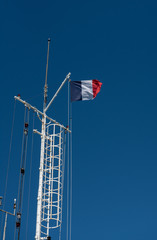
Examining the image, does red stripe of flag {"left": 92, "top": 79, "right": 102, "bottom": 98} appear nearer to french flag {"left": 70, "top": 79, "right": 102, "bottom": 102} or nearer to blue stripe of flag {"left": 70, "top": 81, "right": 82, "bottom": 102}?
french flag {"left": 70, "top": 79, "right": 102, "bottom": 102}

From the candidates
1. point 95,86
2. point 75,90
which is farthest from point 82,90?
point 95,86

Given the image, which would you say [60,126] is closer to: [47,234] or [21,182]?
[21,182]

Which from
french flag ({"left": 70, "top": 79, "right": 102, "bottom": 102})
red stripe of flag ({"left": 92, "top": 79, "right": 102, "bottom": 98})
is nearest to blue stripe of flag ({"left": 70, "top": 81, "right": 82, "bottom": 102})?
french flag ({"left": 70, "top": 79, "right": 102, "bottom": 102})

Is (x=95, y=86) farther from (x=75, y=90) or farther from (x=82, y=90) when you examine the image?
(x=75, y=90)

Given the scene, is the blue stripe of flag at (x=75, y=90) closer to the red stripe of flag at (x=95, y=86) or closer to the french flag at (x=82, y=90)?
the french flag at (x=82, y=90)

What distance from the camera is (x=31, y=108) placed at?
2506 centimetres

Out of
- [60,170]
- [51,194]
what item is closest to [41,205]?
[51,194]

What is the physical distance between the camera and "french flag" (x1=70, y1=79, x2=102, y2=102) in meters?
28.5

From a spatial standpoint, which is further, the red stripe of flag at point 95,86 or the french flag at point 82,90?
the red stripe of flag at point 95,86

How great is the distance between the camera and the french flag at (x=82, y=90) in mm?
28453

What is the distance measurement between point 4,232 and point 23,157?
4.25m

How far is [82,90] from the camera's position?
28625 mm

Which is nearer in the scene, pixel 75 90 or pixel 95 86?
pixel 75 90

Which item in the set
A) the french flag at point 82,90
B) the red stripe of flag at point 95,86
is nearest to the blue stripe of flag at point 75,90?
the french flag at point 82,90
